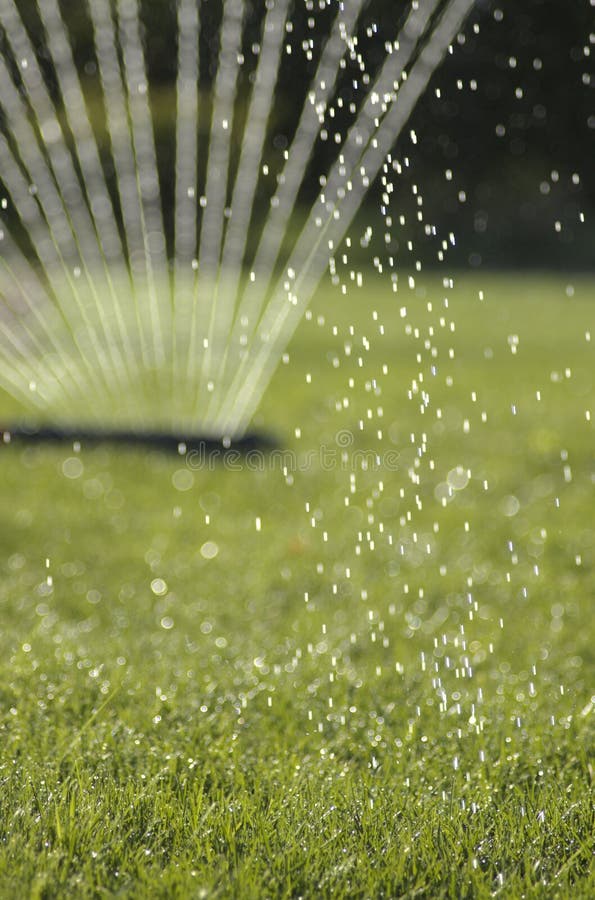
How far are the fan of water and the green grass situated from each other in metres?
1.32

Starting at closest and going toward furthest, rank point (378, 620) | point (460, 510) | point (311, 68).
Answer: point (378, 620)
point (460, 510)
point (311, 68)

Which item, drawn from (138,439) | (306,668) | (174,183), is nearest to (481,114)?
(174,183)

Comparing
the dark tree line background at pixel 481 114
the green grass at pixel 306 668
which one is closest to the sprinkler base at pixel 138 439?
the green grass at pixel 306 668

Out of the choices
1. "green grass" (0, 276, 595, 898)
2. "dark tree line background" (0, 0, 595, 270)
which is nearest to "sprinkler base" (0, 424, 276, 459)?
"green grass" (0, 276, 595, 898)

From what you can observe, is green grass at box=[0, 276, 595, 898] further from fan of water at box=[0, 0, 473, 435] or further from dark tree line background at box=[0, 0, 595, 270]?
dark tree line background at box=[0, 0, 595, 270]

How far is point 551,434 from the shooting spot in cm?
636

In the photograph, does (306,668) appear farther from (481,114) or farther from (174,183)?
(481,114)

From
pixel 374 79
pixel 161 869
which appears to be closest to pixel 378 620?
pixel 161 869

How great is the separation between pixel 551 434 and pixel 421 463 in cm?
102

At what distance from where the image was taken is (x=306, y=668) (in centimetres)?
319

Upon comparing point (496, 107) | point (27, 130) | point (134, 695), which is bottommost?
point (134, 695)

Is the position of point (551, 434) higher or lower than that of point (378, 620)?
higher

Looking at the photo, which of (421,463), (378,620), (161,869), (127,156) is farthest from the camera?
(127,156)

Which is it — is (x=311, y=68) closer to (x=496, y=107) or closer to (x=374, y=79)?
(x=374, y=79)
